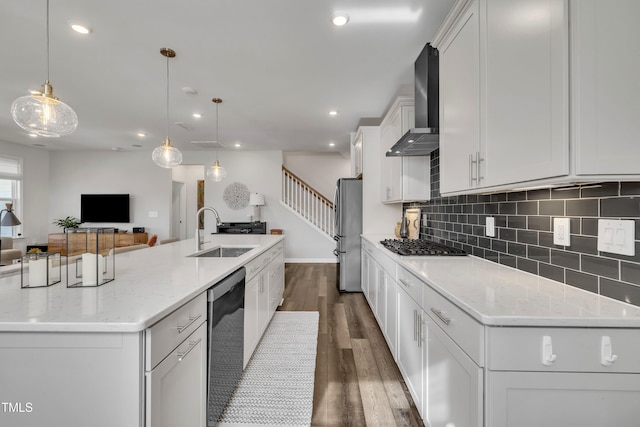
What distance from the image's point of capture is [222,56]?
2660 millimetres

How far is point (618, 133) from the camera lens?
89 cm

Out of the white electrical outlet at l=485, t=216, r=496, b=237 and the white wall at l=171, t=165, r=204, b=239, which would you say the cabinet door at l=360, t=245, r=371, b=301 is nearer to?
the white electrical outlet at l=485, t=216, r=496, b=237

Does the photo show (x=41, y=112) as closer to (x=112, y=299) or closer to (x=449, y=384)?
(x=112, y=299)

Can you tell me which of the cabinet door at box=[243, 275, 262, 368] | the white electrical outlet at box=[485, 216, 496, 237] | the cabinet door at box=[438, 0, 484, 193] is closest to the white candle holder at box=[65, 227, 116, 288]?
the cabinet door at box=[243, 275, 262, 368]

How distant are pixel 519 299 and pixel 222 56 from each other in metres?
2.88

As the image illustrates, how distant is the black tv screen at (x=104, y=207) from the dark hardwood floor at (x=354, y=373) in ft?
18.1

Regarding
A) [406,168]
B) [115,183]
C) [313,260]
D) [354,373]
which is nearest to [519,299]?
[354,373]

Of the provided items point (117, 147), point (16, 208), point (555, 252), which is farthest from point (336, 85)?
point (16, 208)

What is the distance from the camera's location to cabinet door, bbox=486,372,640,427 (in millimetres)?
912

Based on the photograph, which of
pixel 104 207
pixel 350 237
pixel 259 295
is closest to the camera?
pixel 259 295

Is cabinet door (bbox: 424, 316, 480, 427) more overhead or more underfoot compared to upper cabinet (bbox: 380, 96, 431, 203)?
more underfoot

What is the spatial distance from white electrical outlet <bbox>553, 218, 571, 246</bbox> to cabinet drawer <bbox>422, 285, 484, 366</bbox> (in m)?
0.63

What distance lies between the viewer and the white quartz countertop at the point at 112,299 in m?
0.91

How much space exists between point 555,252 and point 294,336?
2169 mm
